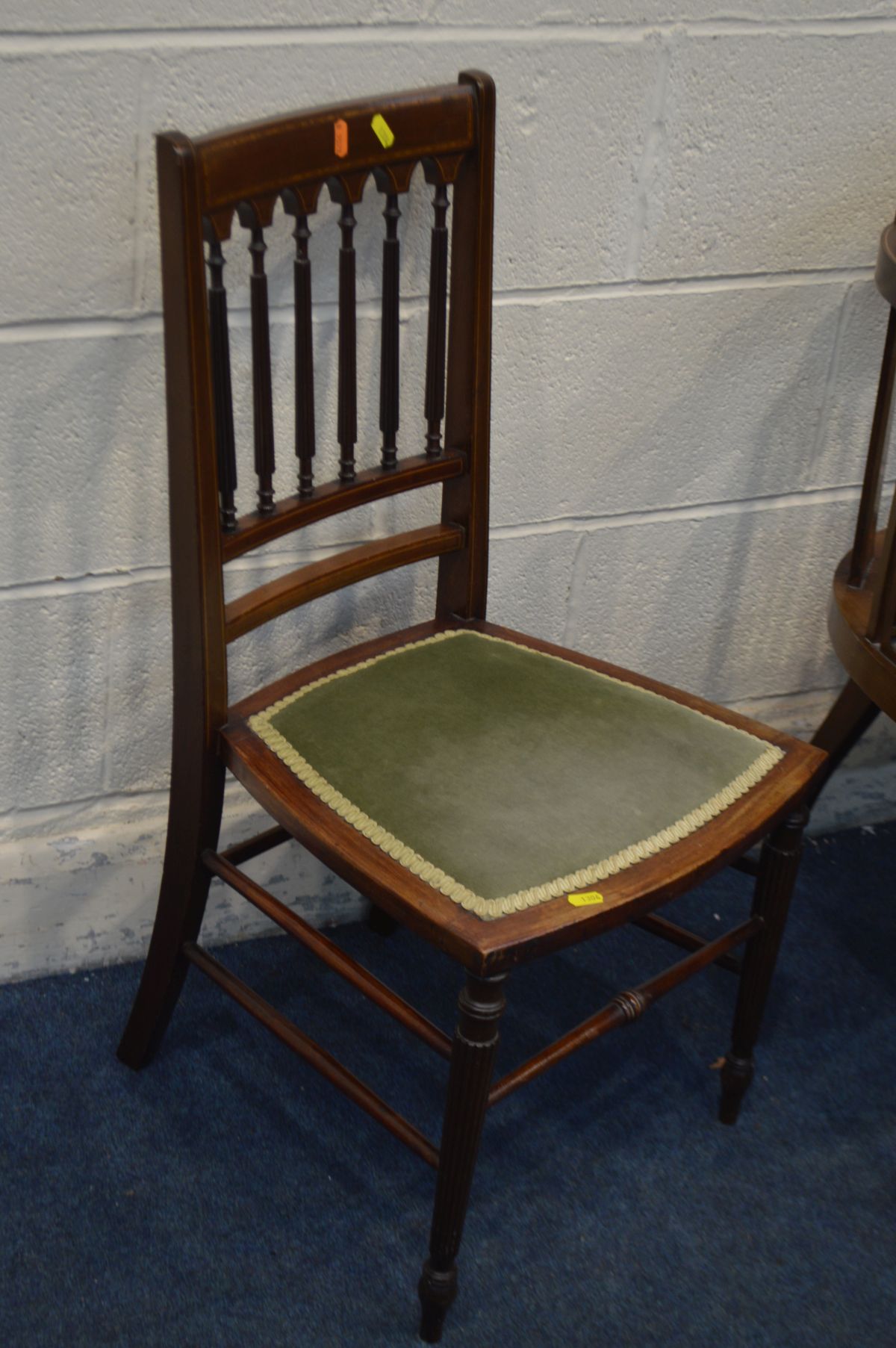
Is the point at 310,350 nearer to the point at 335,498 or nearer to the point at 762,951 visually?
the point at 335,498

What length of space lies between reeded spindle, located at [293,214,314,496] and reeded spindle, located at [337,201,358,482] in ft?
0.12

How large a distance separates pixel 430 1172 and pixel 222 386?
0.93 m

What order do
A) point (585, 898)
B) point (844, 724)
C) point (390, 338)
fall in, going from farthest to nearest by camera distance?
point (844, 724), point (390, 338), point (585, 898)

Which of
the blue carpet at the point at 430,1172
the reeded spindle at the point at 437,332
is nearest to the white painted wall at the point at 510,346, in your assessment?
the reeded spindle at the point at 437,332

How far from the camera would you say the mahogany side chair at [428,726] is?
3.75 ft

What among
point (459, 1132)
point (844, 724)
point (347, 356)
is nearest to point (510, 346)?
point (347, 356)

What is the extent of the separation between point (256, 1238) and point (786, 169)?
139cm

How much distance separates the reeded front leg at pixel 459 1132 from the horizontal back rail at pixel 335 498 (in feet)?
1.58

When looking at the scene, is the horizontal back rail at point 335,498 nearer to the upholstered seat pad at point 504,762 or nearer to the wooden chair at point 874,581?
the upholstered seat pad at point 504,762

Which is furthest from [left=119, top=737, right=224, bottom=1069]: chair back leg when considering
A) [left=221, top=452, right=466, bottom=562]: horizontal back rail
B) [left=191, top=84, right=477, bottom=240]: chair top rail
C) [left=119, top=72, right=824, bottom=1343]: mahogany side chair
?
[left=191, top=84, right=477, bottom=240]: chair top rail

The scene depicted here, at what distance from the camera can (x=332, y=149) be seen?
1216mm

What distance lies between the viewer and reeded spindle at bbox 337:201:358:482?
50.0 inches

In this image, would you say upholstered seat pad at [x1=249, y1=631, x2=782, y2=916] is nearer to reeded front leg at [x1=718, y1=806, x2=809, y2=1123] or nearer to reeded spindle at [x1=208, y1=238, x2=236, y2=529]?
reeded front leg at [x1=718, y1=806, x2=809, y2=1123]

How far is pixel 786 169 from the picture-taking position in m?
1.58
